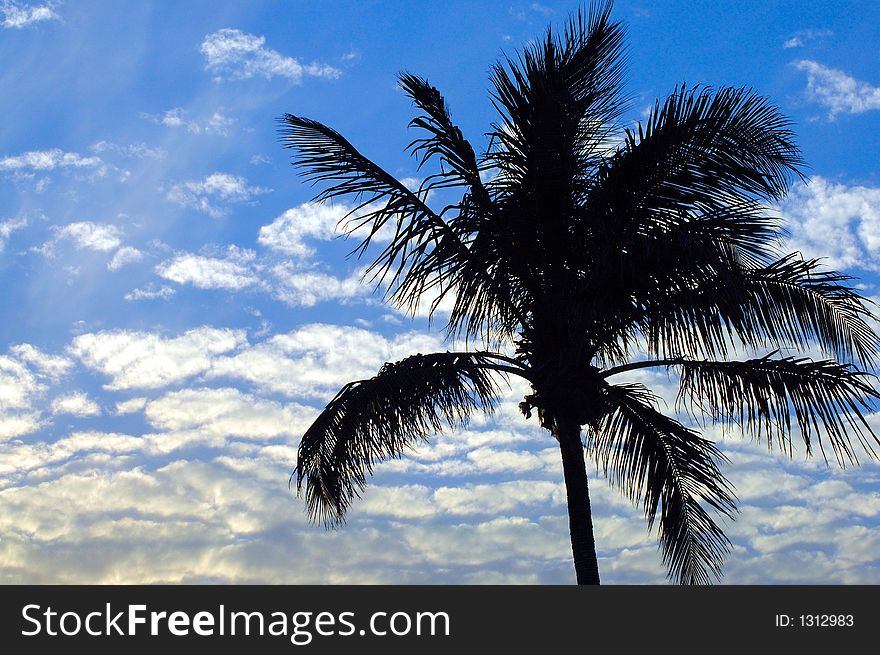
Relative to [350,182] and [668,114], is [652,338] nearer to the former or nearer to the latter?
[668,114]

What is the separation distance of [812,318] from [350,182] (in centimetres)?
584

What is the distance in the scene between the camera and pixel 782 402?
11484mm

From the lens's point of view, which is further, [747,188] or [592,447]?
[592,447]

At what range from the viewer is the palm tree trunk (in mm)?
11516

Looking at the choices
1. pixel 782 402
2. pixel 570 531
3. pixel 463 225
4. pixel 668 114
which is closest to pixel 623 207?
pixel 668 114

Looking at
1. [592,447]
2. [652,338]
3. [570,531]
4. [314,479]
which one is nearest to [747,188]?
[652,338]

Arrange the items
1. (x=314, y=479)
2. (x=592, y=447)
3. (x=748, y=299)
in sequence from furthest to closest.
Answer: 1. (x=592, y=447)
2. (x=314, y=479)
3. (x=748, y=299)

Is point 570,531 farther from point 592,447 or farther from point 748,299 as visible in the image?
point 748,299

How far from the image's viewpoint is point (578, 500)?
464 inches

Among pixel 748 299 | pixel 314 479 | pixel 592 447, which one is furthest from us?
pixel 592 447

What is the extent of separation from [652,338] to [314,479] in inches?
175

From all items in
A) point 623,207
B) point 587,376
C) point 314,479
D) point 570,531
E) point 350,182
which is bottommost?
point 570,531

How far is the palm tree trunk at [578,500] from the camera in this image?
37.8ft

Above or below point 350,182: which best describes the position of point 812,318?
below
